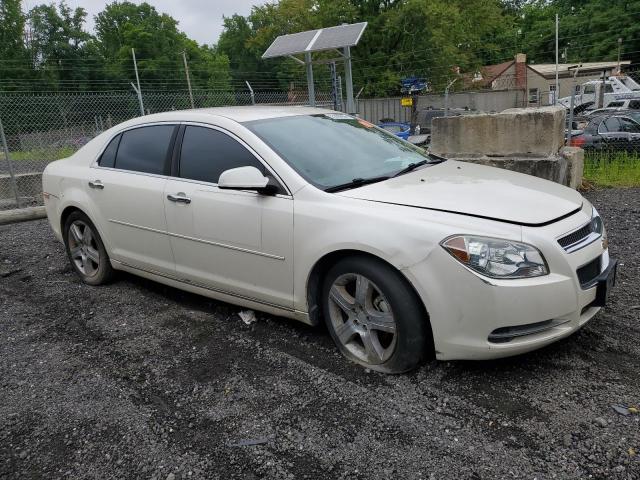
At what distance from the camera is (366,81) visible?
32344 mm

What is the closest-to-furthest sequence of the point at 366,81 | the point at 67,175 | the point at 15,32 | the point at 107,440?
the point at 107,440, the point at 67,175, the point at 366,81, the point at 15,32

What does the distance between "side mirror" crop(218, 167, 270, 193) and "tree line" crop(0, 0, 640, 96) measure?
1190cm

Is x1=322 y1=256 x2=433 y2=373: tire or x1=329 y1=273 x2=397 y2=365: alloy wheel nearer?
x1=322 y1=256 x2=433 y2=373: tire

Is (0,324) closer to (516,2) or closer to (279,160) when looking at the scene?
(279,160)

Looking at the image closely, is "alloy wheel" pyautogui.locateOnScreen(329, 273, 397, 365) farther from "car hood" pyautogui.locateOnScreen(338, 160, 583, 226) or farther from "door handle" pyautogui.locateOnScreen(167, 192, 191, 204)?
"door handle" pyautogui.locateOnScreen(167, 192, 191, 204)

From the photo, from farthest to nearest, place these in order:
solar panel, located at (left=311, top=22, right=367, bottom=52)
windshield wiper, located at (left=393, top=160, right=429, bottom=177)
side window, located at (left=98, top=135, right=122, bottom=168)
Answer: solar panel, located at (left=311, top=22, right=367, bottom=52) < side window, located at (left=98, top=135, right=122, bottom=168) < windshield wiper, located at (left=393, top=160, right=429, bottom=177)

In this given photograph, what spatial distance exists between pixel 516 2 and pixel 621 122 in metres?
72.7

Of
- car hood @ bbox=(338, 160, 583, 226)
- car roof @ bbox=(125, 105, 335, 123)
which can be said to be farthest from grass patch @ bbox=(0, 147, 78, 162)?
car hood @ bbox=(338, 160, 583, 226)

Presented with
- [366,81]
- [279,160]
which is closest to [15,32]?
[366,81]

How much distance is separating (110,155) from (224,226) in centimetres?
169

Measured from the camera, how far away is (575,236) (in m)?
2.87

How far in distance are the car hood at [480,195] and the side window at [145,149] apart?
1.68 m

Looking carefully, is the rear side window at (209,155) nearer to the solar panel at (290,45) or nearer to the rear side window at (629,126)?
the solar panel at (290,45)

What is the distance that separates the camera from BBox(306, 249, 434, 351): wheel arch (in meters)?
2.86
